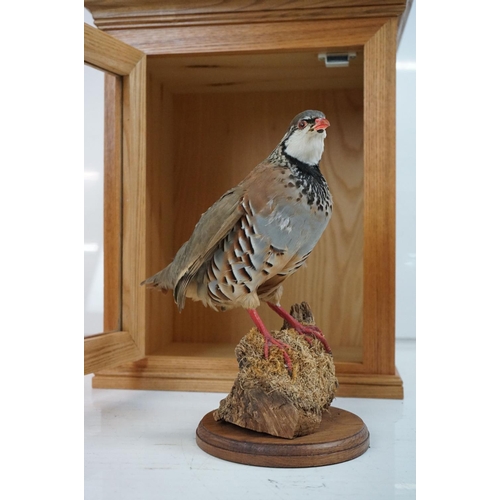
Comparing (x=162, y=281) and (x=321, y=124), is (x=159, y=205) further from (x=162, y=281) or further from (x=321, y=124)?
(x=321, y=124)

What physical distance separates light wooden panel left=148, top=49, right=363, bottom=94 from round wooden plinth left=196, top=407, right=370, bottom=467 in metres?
0.91

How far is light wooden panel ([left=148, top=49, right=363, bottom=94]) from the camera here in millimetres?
1539

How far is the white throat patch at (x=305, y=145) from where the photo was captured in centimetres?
107

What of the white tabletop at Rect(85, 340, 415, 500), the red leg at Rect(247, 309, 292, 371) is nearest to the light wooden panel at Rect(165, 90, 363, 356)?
the white tabletop at Rect(85, 340, 415, 500)

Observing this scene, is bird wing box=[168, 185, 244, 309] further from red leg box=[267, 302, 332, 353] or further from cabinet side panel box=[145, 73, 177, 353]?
cabinet side panel box=[145, 73, 177, 353]

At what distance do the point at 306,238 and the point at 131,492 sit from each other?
1.62ft

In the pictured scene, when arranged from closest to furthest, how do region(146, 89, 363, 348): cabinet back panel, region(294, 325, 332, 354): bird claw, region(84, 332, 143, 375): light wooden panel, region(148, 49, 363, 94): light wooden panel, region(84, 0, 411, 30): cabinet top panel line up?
region(294, 325, 332, 354): bird claw < region(84, 332, 143, 375): light wooden panel < region(84, 0, 411, 30): cabinet top panel < region(148, 49, 363, 94): light wooden panel < region(146, 89, 363, 348): cabinet back panel

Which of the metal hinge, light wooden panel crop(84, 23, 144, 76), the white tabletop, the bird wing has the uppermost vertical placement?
the metal hinge

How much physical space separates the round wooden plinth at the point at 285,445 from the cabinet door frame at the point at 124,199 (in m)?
0.44

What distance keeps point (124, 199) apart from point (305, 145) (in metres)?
0.53

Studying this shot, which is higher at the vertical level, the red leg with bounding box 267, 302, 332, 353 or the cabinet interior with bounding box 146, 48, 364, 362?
the cabinet interior with bounding box 146, 48, 364, 362

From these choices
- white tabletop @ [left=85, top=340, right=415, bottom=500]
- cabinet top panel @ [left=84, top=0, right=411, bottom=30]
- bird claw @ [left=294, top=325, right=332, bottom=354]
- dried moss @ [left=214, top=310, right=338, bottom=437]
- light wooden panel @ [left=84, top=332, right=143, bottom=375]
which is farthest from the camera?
cabinet top panel @ [left=84, top=0, right=411, bottom=30]

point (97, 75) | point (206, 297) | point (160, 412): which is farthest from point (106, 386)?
point (97, 75)

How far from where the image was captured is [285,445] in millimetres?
952
